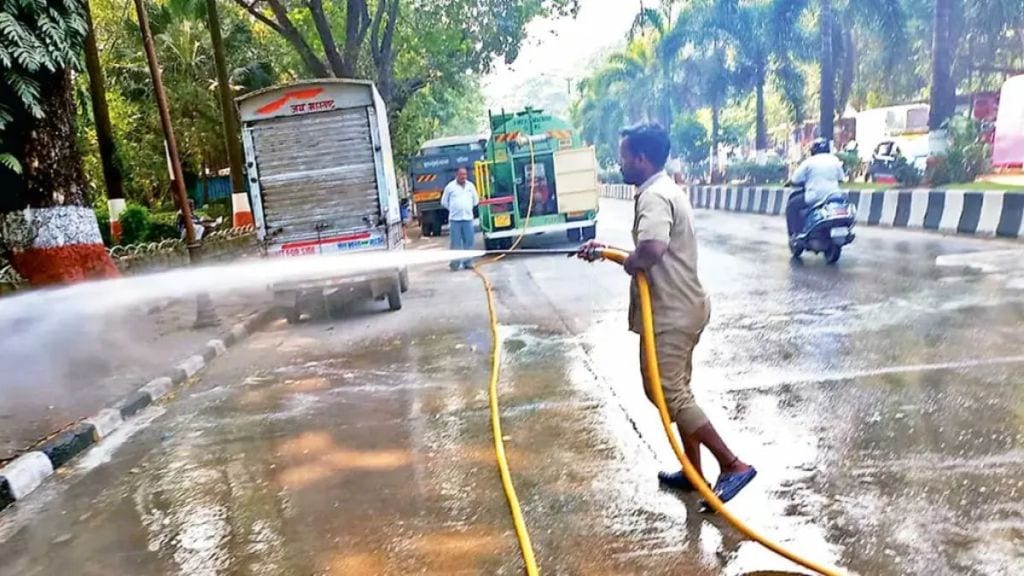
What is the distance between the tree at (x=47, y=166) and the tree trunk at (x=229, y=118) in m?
6.97

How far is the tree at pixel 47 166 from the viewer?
9.25m

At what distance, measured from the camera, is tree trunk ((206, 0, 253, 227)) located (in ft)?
56.6

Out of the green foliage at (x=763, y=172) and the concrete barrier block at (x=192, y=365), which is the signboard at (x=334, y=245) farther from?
the green foliage at (x=763, y=172)

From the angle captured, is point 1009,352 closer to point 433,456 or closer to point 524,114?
point 433,456

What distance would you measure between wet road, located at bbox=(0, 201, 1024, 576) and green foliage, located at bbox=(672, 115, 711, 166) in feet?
104

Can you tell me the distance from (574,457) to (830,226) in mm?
7299

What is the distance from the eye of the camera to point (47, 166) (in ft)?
32.2

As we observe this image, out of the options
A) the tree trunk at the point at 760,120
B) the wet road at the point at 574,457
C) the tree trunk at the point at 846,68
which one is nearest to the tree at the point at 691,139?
the tree trunk at the point at 760,120

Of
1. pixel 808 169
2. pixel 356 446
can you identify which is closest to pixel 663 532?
pixel 356 446

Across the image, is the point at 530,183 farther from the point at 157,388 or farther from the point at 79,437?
the point at 79,437

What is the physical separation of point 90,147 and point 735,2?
21.9 meters

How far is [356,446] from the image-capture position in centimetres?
519

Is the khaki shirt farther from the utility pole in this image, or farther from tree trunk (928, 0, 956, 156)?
tree trunk (928, 0, 956, 156)

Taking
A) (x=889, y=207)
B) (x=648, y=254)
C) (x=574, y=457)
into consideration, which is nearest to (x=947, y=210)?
(x=889, y=207)
